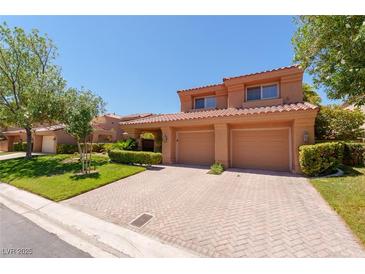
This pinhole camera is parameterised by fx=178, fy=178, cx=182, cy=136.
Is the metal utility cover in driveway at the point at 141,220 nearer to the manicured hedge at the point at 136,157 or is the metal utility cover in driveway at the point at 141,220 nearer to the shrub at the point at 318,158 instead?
the manicured hedge at the point at 136,157

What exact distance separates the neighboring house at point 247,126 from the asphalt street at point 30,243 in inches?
383

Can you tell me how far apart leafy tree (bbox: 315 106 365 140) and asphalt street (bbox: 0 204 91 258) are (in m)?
16.1

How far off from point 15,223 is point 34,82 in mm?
15857

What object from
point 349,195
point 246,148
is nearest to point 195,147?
point 246,148

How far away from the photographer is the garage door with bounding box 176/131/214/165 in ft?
44.7

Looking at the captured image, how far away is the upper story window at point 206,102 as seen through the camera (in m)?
16.2

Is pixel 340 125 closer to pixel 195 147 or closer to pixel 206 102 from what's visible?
pixel 206 102

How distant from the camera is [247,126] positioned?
40.4ft

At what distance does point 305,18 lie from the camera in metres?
6.47

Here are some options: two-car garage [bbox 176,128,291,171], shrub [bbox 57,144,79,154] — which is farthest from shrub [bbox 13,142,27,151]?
two-car garage [bbox 176,128,291,171]

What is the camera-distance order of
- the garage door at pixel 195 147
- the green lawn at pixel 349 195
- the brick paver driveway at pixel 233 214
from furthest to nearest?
1. the garage door at pixel 195 147
2. the green lawn at pixel 349 195
3. the brick paver driveway at pixel 233 214

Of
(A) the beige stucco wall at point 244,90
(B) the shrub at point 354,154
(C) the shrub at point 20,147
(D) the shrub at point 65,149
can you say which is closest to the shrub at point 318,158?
(B) the shrub at point 354,154
